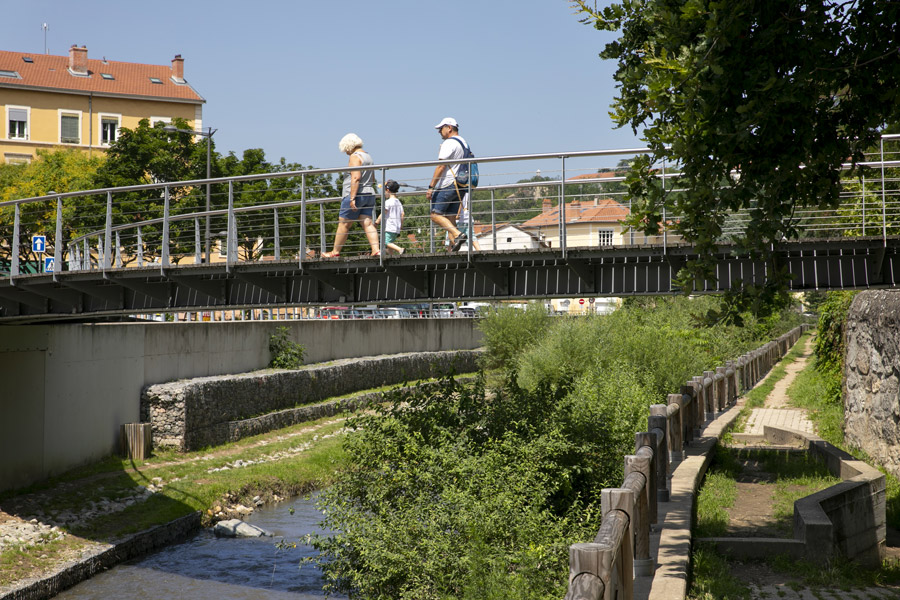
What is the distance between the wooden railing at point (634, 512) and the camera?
4359 millimetres

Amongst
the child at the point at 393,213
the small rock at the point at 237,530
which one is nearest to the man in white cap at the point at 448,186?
the child at the point at 393,213

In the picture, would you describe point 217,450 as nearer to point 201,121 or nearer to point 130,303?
point 130,303

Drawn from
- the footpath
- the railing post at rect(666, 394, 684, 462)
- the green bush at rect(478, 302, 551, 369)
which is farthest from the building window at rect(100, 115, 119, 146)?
the footpath

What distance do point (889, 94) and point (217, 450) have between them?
17.3 meters

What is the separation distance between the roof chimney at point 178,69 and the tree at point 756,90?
6859 centimetres

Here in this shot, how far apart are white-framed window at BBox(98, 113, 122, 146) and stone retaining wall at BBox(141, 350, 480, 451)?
1675 inches

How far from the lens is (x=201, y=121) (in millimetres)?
68062

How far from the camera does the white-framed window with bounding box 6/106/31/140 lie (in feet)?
206

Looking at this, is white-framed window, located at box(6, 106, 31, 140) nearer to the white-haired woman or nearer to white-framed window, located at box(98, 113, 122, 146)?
white-framed window, located at box(98, 113, 122, 146)

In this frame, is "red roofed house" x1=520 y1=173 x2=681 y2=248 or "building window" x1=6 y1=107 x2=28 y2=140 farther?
"building window" x1=6 y1=107 x2=28 y2=140

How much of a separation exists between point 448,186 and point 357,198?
1.40 m

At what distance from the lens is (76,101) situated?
213 feet

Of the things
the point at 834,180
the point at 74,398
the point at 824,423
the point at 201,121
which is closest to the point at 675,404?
the point at 834,180

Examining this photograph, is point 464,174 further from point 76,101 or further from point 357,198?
point 76,101
